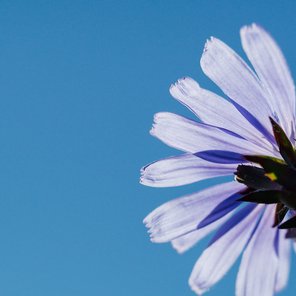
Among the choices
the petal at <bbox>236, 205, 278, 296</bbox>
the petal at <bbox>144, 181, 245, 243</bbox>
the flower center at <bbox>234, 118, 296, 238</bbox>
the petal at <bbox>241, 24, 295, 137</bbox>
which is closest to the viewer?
the flower center at <bbox>234, 118, 296, 238</bbox>

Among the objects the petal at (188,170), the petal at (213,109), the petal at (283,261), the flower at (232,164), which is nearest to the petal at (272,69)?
the flower at (232,164)

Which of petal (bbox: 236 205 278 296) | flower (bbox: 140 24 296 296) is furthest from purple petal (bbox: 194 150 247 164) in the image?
petal (bbox: 236 205 278 296)

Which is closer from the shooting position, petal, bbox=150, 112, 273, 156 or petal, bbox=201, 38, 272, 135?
petal, bbox=201, 38, 272, 135

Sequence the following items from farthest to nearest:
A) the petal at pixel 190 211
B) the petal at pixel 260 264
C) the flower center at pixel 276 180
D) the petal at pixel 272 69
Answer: the petal at pixel 190 211 < the petal at pixel 260 264 < the petal at pixel 272 69 < the flower center at pixel 276 180

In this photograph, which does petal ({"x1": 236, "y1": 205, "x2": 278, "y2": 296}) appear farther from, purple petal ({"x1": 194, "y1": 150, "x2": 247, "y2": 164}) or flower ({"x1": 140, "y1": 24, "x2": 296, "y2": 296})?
purple petal ({"x1": 194, "y1": 150, "x2": 247, "y2": 164})

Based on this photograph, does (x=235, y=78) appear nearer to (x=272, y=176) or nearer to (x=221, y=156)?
(x=221, y=156)

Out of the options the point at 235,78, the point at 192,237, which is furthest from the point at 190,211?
the point at 235,78

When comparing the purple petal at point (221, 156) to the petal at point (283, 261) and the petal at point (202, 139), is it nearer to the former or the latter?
the petal at point (202, 139)

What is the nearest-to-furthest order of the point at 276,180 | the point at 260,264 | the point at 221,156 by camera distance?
the point at 276,180 → the point at 260,264 → the point at 221,156
